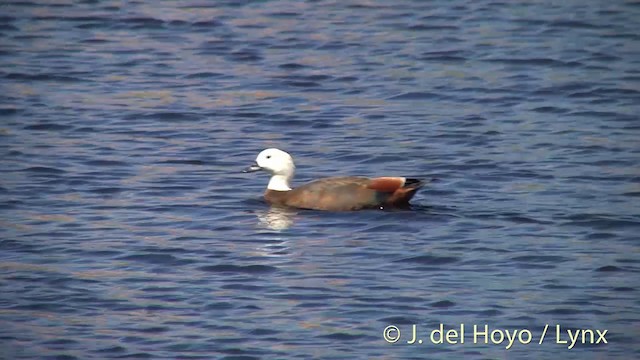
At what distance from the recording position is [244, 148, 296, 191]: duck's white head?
14.6m

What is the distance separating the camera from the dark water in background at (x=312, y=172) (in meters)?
11.0

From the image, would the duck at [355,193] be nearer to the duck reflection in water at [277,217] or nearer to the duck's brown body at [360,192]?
the duck's brown body at [360,192]

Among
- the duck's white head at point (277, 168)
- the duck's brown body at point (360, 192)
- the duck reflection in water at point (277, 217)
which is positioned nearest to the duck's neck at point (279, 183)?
the duck's white head at point (277, 168)

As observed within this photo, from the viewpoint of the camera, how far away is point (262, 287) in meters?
11.7

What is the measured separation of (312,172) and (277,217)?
1739 mm

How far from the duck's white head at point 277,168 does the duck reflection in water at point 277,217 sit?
14.9 inches

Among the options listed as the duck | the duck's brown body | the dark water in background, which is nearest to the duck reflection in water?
the dark water in background

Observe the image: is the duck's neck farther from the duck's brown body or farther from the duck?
the duck's brown body

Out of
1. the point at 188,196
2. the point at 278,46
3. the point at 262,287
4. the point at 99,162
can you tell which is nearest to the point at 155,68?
the point at 278,46

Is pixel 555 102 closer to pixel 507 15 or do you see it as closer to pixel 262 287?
pixel 507 15

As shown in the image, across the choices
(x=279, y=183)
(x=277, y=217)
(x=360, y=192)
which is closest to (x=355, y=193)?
(x=360, y=192)

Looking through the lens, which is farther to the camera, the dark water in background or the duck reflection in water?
the duck reflection in water

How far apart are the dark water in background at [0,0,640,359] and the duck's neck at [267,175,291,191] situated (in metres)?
0.42

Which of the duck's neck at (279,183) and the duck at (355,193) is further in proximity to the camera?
the duck's neck at (279,183)
